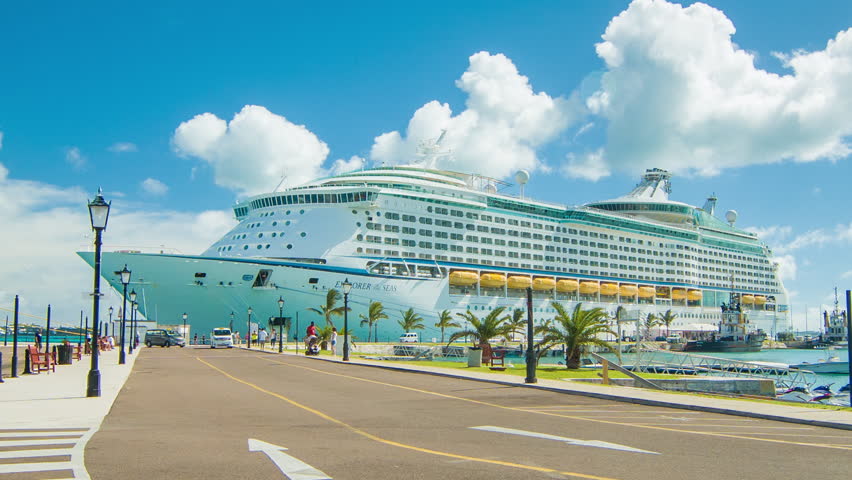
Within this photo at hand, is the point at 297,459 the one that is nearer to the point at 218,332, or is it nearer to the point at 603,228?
the point at 218,332

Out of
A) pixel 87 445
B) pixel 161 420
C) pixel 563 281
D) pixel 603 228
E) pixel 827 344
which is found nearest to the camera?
pixel 87 445

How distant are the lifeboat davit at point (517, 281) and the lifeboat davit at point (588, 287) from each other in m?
12.4

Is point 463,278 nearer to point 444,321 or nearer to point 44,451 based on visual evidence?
point 444,321

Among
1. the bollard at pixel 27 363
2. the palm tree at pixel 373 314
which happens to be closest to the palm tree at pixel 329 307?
the palm tree at pixel 373 314

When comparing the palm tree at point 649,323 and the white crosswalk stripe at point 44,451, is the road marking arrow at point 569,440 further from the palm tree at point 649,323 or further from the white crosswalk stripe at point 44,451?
the palm tree at point 649,323

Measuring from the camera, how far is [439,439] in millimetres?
9594

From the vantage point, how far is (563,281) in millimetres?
82938

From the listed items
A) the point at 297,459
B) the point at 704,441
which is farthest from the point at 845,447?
the point at 297,459

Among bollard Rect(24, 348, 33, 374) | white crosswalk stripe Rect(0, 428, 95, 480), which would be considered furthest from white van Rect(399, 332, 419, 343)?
white crosswalk stripe Rect(0, 428, 95, 480)

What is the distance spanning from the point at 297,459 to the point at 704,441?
225 inches

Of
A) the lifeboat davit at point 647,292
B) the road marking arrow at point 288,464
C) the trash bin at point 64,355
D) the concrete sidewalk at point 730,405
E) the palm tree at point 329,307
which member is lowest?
the trash bin at point 64,355

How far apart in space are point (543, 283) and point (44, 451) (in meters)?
73.4

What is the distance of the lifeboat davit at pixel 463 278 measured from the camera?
68306 mm

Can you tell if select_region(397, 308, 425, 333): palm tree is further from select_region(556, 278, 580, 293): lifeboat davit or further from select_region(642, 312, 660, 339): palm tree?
select_region(642, 312, 660, 339): palm tree
